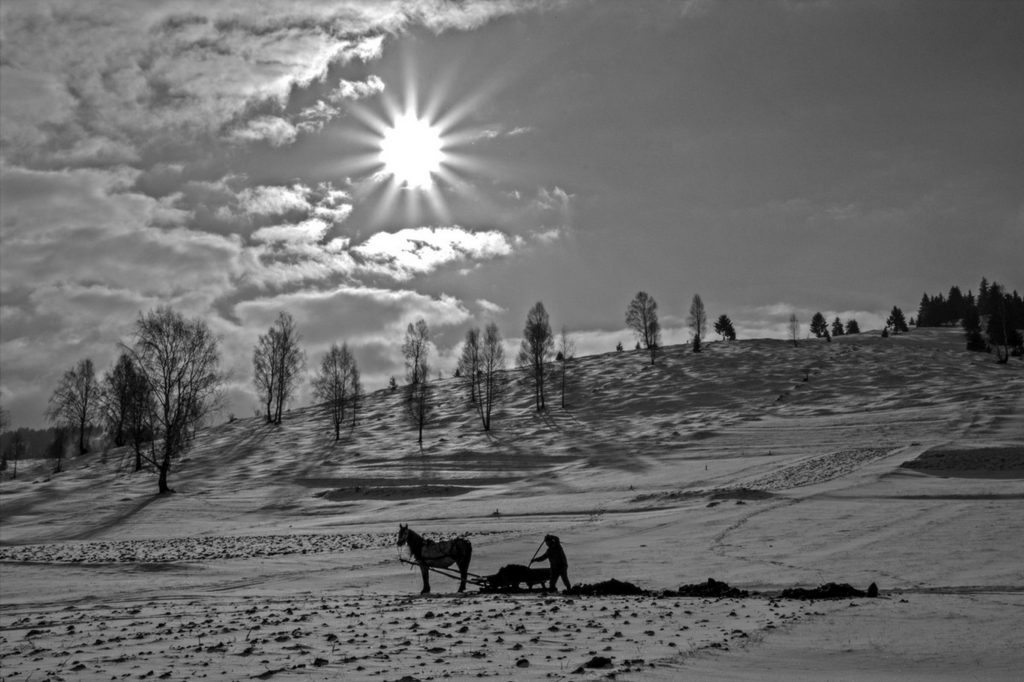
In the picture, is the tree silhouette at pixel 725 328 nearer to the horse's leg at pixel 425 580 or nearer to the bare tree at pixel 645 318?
the bare tree at pixel 645 318

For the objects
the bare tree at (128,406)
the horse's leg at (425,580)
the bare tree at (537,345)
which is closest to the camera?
the horse's leg at (425,580)

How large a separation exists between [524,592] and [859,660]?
10.00 meters

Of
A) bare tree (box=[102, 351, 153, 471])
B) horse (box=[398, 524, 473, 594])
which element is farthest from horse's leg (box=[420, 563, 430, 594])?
bare tree (box=[102, 351, 153, 471])

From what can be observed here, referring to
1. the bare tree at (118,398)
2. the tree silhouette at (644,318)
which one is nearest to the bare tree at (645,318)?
the tree silhouette at (644,318)

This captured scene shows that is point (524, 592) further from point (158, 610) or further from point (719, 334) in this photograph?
point (719, 334)

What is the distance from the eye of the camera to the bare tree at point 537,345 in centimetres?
9505

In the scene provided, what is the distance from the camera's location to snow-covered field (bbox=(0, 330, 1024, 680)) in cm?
1089

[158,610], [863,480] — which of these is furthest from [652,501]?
[158,610]

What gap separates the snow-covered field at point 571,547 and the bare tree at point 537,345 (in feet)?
42.8

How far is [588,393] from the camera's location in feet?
321

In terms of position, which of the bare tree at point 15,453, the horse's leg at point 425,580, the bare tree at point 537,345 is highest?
the bare tree at point 537,345

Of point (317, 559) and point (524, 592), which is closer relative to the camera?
point (524, 592)

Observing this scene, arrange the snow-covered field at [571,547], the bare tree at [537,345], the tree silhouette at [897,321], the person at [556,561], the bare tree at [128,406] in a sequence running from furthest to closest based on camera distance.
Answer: the tree silhouette at [897,321] < the bare tree at [537,345] < the bare tree at [128,406] < the person at [556,561] < the snow-covered field at [571,547]

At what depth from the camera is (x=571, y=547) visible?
26.5 m
